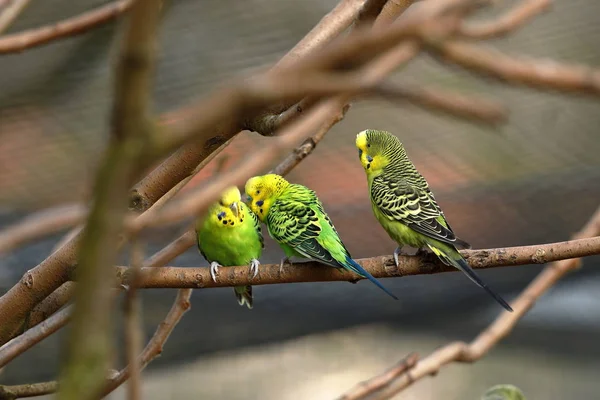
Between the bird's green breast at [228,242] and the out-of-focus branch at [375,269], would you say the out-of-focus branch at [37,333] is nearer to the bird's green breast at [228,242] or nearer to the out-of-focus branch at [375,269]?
the out-of-focus branch at [375,269]

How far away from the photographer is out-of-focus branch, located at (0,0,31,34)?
140cm

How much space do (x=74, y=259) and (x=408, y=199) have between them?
1105 millimetres

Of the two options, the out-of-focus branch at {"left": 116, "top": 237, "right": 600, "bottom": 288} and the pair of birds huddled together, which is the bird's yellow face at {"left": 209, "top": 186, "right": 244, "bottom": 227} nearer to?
the pair of birds huddled together

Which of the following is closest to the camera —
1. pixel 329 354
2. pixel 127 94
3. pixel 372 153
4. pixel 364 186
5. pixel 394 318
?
pixel 127 94

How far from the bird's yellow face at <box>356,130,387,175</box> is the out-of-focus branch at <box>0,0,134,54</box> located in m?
0.86

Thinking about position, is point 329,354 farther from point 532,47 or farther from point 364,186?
point 532,47

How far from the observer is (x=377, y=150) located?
2.26 metres

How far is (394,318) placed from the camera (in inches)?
133

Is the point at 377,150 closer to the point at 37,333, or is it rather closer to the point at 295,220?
the point at 295,220

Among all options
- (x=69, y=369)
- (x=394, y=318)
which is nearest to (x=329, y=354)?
(x=394, y=318)

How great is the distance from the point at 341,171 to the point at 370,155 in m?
0.70

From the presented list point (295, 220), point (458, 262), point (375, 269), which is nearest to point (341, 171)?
point (295, 220)

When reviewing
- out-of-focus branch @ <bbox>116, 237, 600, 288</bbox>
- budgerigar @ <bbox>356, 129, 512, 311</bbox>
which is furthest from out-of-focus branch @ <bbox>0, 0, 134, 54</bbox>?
budgerigar @ <bbox>356, 129, 512, 311</bbox>

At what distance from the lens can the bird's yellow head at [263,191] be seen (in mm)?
2111
